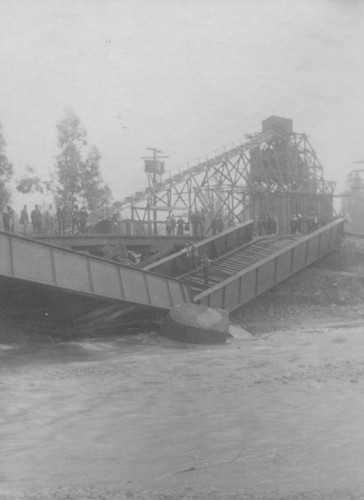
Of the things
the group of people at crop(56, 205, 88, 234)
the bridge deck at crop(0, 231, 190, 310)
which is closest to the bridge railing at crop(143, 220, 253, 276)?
the bridge deck at crop(0, 231, 190, 310)

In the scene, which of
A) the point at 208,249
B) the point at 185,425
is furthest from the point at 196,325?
the point at 185,425

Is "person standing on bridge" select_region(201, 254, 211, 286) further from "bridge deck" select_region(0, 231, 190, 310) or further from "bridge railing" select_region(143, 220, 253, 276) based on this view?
"bridge deck" select_region(0, 231, 190, 310)

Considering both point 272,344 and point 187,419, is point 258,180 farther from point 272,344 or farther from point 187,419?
point 187,419

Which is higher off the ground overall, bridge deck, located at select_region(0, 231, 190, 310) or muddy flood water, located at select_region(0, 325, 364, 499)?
bridge deck, located at select_region(0, 231, 190, 310)

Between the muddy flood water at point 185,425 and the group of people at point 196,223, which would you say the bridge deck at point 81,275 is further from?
the group of people at point 196,223

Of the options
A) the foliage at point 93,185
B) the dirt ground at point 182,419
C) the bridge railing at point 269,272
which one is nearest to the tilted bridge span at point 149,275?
the bridge railing at point 269,272

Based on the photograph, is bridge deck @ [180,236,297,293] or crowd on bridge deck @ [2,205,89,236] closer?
bridge deck @ [180,236,297,293]
